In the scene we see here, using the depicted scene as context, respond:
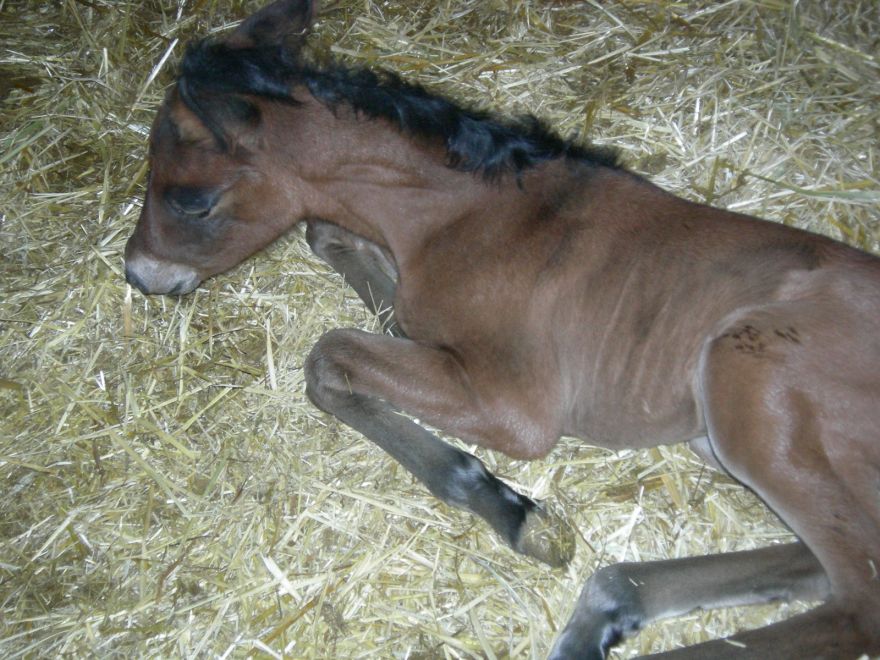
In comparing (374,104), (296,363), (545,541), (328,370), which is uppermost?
(374,104)

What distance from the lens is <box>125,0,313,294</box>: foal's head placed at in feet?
8.89

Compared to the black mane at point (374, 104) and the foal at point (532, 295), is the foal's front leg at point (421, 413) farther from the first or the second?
the black mane at point (374, 104)

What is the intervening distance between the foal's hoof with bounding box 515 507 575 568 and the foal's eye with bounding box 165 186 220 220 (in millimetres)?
1774

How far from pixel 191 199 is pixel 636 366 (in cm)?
186

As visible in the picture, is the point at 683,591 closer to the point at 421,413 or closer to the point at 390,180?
the point at 421,413

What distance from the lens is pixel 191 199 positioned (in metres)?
2.86

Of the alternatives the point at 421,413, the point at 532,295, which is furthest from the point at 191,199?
the point at 532,295

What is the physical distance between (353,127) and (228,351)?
1.30 metres

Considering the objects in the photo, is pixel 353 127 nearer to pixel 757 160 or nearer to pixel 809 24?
pixel 757 160

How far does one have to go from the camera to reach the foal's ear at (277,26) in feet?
9.93

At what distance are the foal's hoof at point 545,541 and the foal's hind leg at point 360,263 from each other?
115 cm

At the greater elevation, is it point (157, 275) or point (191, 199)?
point (191, 199)

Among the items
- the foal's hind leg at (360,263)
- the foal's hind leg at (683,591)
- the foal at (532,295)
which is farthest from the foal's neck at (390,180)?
the foal's hind leg at (683,591)

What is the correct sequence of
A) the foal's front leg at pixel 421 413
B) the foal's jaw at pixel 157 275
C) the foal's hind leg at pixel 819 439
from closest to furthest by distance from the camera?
the foal's hind leg at pixel 819 439 → the foal's front leg at pixel 421 413 → the foal's jaw at pixel 157 275
